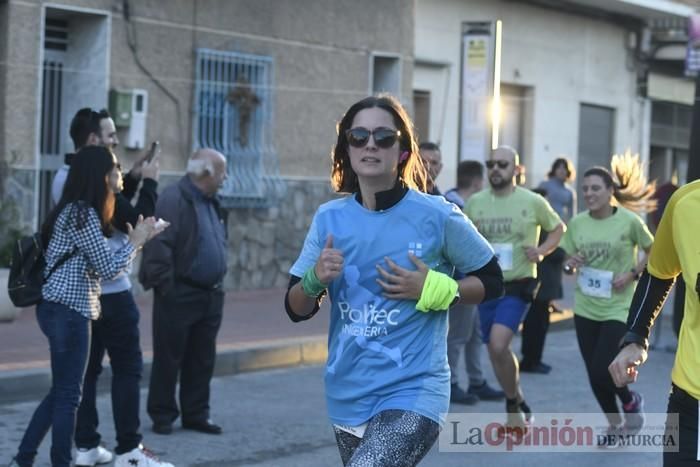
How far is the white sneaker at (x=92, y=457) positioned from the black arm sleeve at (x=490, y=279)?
349 cm

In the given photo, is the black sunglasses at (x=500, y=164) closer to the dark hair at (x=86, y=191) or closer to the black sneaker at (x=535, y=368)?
the black sneaker at (x=535, y=368)

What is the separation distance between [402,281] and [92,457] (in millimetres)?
3619

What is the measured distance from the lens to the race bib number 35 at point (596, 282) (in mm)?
8531

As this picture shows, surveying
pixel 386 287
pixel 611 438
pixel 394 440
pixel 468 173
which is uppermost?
pixel 468 173

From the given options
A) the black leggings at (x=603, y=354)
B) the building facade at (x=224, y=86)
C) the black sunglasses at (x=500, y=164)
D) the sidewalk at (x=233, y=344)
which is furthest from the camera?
the building facade at (x=224, y=86)

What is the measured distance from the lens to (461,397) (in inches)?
400

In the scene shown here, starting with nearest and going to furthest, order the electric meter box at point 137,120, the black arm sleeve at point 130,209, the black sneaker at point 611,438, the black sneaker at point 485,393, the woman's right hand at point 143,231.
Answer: the woman's right hand at point 143,231 < the black arm sleeve at point 130,209 < the black sneaker at point 611,438 < the black sneaker at point 485,393 < the electric meter box at point 137,120

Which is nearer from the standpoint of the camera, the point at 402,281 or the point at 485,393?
the point at 402,281

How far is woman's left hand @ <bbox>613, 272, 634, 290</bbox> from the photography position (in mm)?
8531

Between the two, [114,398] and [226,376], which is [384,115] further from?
[226,376]

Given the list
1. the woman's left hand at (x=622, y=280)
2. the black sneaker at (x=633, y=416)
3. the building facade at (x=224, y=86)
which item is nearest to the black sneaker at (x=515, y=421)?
the black sneaker at (x=633, y=416)

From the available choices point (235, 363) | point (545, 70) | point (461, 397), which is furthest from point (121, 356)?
point (545, 70)

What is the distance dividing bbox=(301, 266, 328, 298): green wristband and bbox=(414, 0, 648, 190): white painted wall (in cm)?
1611

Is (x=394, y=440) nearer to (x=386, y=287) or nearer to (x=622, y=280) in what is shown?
(x=386, y=287)
